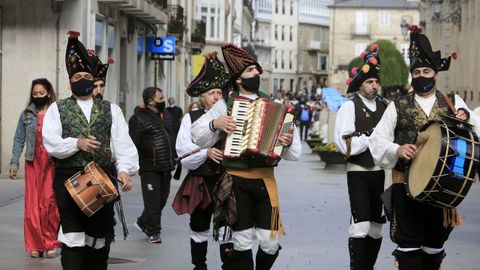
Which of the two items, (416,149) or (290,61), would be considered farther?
(290,61)

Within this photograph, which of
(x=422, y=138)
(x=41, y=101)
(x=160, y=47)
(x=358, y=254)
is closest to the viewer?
(x=422, y=138)

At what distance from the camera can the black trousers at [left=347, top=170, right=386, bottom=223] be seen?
1114 cm

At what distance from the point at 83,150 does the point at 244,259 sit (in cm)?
165

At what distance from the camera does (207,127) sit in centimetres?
1047

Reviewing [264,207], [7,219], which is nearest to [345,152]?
[264,207]

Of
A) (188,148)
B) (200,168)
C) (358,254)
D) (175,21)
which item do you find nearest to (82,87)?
(188,148)

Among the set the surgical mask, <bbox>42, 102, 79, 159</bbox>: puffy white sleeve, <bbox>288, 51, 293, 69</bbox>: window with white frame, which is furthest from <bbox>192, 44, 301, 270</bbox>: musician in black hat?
<bbox>288, 51, 293, 69</bbox>: window with white frame

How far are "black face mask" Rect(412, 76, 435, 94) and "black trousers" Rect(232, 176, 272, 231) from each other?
5.07 feet

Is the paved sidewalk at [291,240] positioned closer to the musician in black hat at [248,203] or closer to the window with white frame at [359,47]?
the musician in black hat at [248,203]

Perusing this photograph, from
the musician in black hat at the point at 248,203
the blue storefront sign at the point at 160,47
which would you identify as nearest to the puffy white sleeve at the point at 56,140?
the musician in black hat at the point at 248,203

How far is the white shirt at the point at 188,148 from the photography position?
36.4 ft

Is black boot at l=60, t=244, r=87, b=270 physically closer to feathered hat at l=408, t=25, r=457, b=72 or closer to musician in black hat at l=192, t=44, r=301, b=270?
musician in black hat at l=192, t=44, r=301, b=270

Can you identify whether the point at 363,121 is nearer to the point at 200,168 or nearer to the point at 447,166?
the point at 200,168

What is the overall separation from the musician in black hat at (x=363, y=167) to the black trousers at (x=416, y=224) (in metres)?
1.70
